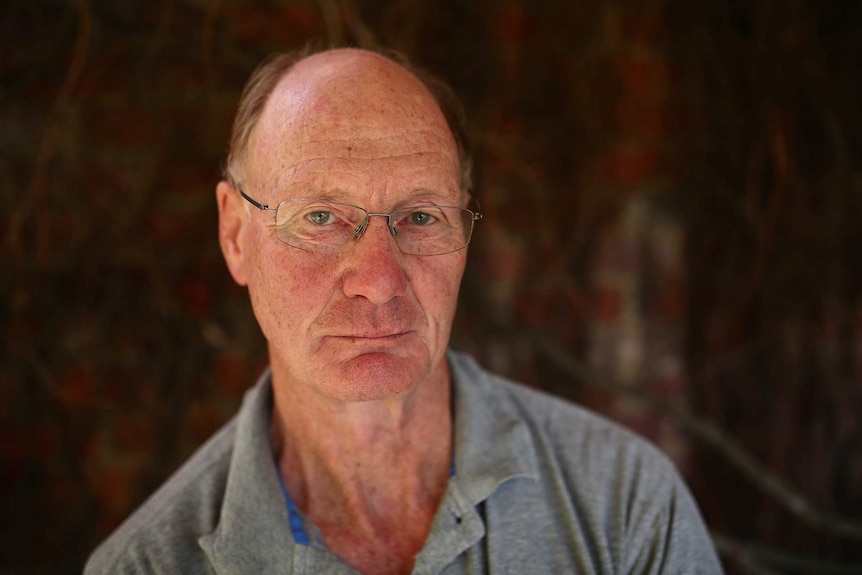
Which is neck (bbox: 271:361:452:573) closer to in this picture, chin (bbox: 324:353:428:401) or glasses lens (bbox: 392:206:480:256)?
chin (bbox: 324:353:428:401)

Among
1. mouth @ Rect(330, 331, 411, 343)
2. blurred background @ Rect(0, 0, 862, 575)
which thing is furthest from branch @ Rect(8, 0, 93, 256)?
mouth @ Rect(330, 331, 411, 343)

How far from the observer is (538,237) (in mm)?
2328

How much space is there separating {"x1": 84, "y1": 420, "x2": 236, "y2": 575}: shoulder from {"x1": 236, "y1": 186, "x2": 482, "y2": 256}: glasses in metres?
0.46

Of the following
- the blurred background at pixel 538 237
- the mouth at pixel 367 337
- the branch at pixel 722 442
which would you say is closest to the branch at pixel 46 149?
the blurred background at pixel 538 237

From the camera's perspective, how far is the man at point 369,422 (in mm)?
1352

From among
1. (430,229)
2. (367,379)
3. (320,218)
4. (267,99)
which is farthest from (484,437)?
(267,99)

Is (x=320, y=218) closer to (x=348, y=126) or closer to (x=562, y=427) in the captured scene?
(x=348, y=126)

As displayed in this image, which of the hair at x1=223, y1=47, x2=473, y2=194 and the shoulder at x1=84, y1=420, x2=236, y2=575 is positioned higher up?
the hair at x1=223, y1=47, x2=473, y2=194

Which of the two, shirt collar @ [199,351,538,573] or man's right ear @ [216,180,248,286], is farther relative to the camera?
man's right ear @ [216,180,248,286]

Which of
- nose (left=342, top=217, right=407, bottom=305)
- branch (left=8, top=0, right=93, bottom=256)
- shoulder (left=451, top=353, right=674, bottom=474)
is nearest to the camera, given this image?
nose (left=342, top=217, right=407, bottom=305)

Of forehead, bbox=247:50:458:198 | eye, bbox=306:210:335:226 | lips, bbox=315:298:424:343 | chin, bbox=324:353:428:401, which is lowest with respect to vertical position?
chin, bbox=324:353:428:401

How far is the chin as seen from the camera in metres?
1.35

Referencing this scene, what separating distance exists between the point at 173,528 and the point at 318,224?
1.83 feet

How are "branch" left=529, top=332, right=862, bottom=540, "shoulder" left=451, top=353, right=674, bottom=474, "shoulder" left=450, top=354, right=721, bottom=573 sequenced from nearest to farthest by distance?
1. "shoulder" left=450, top=354, right=721, bottom=573
2. "shoulder" left=451, top=353, right=674, bottom=474
3. "branch" left=529, top=332, right=862, bottom=540
